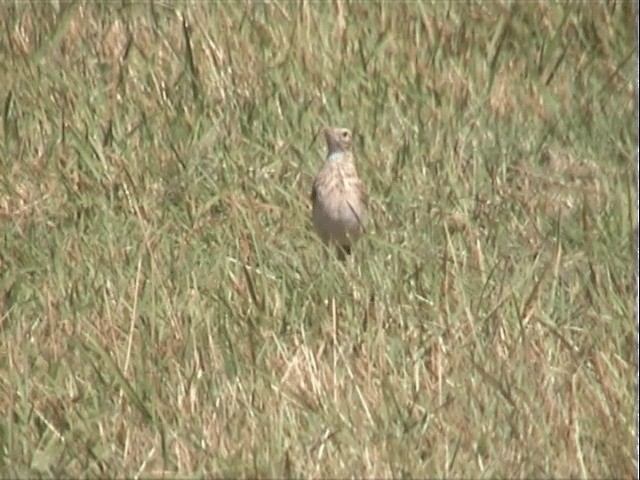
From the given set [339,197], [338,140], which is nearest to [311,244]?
[339,197]

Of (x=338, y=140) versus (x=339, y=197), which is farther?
(x=338, y=140)

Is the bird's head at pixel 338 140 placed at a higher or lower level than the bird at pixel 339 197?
higher

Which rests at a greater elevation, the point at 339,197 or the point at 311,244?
the point at 339,197

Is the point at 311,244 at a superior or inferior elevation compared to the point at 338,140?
inferior

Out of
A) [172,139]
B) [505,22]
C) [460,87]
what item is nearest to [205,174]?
[172,139]

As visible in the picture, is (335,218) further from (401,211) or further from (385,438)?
(385,438)

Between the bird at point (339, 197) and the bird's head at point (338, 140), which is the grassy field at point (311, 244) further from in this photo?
the bird's head at point (338, 140)

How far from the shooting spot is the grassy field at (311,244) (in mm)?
4754

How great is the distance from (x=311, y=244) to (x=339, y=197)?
0.18 m

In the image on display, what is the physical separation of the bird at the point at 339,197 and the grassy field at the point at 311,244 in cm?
7

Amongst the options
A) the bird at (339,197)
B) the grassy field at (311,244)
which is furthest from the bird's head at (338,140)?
the grassy field at (311,244)

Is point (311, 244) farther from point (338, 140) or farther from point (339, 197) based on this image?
point (338, 140)

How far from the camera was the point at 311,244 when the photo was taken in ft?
20.3

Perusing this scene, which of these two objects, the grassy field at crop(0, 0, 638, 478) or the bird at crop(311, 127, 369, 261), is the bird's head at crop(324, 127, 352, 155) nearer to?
the bird at crop(311, 127, 369, 261)
